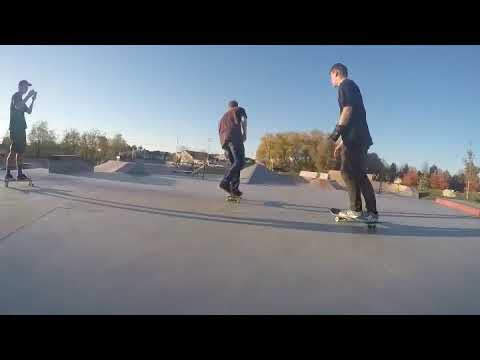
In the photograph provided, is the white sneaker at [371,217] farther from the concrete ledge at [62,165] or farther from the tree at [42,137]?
the tree at [42,137]

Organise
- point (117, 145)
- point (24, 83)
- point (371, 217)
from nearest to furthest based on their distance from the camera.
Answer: point (371, 217) → point (24, 83) → point (117, 145)

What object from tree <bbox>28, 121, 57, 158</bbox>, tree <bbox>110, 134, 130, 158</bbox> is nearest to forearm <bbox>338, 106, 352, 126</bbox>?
tree <bbox>28, 121, 57, 158</bbox>

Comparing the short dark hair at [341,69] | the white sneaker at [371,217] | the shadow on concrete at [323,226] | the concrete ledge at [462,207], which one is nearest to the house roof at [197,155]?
the concrete ledge at [462,207]

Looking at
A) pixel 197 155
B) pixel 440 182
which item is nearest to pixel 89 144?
pixel 197 155

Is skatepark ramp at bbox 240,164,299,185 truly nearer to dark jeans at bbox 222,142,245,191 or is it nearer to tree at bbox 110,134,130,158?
dark jeans at bbox 222,142,245,191

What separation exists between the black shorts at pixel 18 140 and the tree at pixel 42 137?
107 ft

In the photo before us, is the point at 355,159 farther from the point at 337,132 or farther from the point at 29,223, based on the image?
the point at 29,223

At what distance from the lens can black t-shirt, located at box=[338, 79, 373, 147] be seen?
264 centimetres

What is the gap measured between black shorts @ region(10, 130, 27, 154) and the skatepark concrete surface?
2.32 meters

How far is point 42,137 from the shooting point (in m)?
34.7

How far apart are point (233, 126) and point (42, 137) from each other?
3973 cm

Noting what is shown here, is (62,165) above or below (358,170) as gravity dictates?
below
